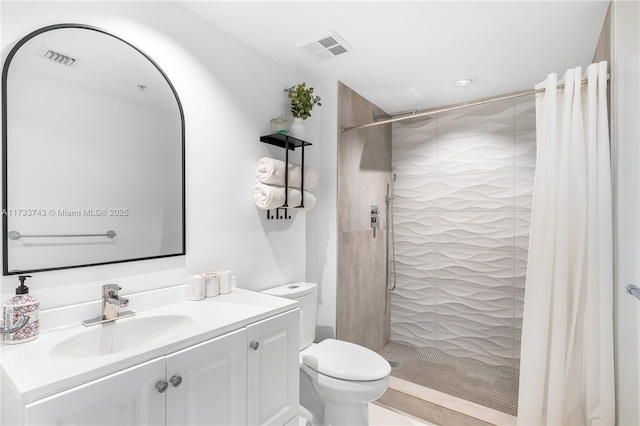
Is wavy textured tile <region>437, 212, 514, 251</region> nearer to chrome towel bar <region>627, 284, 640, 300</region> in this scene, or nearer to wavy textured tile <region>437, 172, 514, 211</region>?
wavy textured tile <region>437, 172, 514, 211</region>

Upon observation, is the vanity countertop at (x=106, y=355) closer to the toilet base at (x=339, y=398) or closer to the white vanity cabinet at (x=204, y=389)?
the white vanity cabinet at (x=204, y=389)

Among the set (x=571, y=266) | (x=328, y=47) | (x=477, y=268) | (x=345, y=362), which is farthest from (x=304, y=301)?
(x=477, y=268)

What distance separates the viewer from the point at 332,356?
1.92m

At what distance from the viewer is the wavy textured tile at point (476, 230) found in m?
2.81

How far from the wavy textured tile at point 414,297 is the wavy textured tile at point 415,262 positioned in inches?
2.5

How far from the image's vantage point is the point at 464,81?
8.46 feet

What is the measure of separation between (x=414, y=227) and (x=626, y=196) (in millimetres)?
1834

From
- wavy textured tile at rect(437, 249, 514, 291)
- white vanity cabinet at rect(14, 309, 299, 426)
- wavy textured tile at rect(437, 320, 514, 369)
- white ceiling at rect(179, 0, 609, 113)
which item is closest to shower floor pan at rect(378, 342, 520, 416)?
wavy textured tile at rect(437, 320, 514, 369)

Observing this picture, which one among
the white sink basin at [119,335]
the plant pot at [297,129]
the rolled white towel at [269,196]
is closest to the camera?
the white sink basin at [119,335]

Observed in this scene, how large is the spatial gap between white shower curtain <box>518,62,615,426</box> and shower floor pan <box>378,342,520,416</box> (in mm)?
538

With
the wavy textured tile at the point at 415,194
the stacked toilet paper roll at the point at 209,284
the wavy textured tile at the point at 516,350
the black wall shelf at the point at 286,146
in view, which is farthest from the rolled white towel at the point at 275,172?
the wavy textured tile at the point at 516,350

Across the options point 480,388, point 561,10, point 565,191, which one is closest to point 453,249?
point 480,388

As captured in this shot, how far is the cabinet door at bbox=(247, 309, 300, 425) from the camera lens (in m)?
1.32

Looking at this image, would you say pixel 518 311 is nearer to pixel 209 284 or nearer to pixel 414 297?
pixel 414 297
